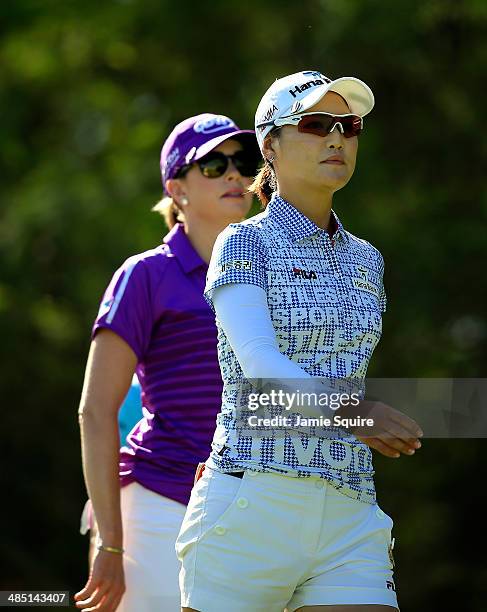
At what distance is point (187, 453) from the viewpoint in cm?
365

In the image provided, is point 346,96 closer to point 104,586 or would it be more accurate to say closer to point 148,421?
point 148,421

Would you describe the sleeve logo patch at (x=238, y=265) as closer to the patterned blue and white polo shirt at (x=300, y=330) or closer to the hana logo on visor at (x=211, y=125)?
the patterned blue and white polo shirt at (x=300, y=330)

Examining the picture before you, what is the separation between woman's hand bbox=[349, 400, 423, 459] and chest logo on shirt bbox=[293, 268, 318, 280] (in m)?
0.40

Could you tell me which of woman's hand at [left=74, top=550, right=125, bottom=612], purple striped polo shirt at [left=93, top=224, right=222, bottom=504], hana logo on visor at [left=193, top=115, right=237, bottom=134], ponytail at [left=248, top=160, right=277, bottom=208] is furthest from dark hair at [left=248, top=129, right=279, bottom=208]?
woman's hand at [left=74, top=550, right=125, bottom=612]

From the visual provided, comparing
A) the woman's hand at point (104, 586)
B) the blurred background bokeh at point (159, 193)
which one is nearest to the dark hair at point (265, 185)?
the woman's hand at point (104, 586)

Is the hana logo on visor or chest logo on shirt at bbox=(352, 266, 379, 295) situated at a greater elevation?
the hana logo on visor

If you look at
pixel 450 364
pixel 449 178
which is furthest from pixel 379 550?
pixel 449 178

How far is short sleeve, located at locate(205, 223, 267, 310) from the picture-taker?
2.75 metres

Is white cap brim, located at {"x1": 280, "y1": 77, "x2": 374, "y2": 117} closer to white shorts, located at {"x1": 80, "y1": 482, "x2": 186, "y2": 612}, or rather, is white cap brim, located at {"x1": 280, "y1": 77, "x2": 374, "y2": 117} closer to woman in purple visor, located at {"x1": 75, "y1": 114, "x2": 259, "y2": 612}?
woman in purple visor, located at {"x1": 75, "y1": 114, "x2": 259, "y2": 612}

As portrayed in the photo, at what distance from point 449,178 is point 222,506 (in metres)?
7.69

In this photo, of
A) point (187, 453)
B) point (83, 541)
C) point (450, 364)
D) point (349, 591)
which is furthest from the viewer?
point (83, 541)

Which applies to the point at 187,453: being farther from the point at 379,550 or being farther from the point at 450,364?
the point at 450,364

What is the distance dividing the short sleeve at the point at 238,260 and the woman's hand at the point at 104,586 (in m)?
1.21

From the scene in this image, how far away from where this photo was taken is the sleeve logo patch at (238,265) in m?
2.76
